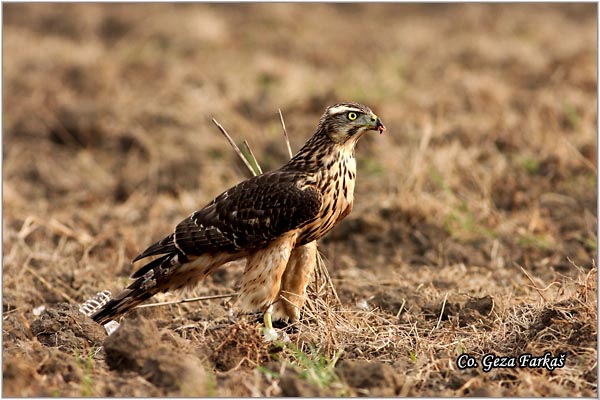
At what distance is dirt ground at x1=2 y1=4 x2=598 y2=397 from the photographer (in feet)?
16.2

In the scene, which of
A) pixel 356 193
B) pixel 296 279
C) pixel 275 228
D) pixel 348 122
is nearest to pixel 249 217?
pixel 275 228

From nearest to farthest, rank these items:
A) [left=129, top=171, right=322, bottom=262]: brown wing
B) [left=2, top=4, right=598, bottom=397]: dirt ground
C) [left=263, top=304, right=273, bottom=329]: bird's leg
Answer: [left=2, top=4, right=598, bottom=397]: dirt ground, [left=129, top=171, right=322, bottom=262]: brown wing, [left=263, top=304, right=273, bottom=329]: bird's leg

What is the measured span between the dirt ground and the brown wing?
497 mm

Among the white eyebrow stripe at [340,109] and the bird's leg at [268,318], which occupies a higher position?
→ the white eyebrow stripe at [340,109]

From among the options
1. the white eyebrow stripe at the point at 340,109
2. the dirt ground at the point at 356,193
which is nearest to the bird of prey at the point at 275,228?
the white eyebrow stripe at the point at 340,109

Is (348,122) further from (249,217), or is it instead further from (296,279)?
(296,279)

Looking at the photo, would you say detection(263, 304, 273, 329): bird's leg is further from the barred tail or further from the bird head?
the bird head

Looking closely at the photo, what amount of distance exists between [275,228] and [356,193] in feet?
12.2

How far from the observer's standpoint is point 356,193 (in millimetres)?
9180

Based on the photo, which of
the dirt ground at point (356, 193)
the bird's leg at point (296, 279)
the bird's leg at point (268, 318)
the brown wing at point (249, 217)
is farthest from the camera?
the bird's leg at point (296, 279)

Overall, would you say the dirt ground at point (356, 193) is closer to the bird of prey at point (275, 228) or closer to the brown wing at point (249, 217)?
the bird of prey at point (275, 228)

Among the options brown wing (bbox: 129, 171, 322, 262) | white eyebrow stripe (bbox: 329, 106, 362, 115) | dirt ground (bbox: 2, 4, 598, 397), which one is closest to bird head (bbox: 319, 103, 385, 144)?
white eyebrow stripe (bbox: 329, 106, 362, 115)

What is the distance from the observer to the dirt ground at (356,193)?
16.2ft

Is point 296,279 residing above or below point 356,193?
above
